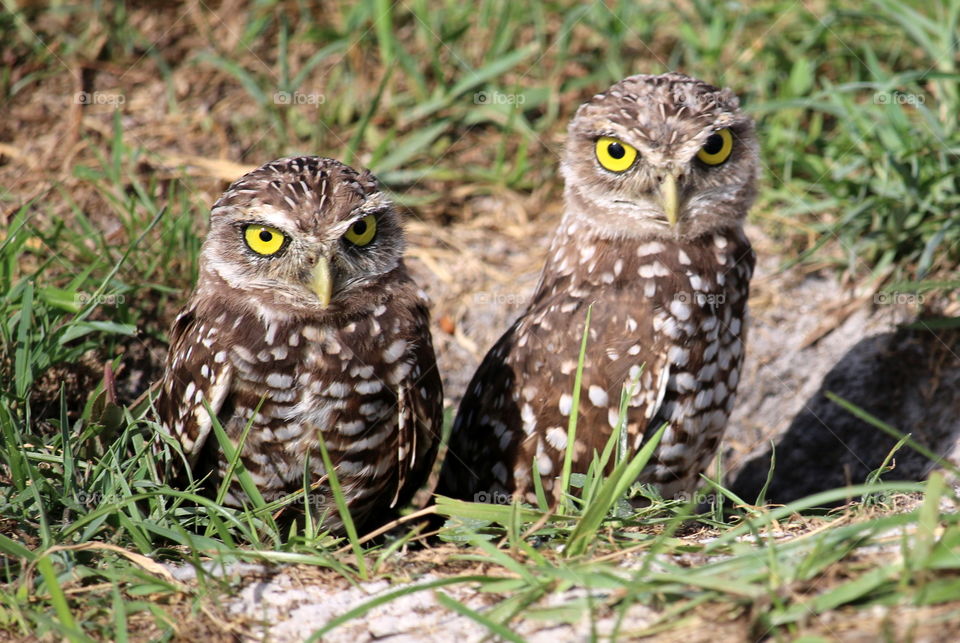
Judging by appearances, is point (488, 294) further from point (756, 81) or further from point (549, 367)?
point (756, 81)

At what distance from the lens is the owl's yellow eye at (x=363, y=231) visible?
3084mm

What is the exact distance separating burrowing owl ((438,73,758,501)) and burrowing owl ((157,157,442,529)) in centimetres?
47

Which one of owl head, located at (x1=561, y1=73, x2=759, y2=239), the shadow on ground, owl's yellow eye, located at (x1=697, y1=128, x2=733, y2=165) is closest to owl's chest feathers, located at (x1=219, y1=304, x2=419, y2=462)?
owl head, located at (x1=561, y1=73, x2=759, y2=239)

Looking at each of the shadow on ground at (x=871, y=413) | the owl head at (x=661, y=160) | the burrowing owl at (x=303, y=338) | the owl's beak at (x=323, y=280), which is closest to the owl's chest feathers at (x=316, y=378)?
the burrowing owl at (x=303, y=338)

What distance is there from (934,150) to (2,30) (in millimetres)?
5057

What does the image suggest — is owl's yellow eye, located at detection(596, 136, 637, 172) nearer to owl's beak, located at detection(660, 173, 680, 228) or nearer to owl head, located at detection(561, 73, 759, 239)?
owl head, located at detection(561, 73, 759, 239)

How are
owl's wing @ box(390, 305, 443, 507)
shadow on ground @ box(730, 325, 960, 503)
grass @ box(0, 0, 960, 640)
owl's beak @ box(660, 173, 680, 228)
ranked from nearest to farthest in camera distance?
1. grass @ box(0, 0, 960, 640)
2. owl's wing @ box(390, 305, 443, 507)
3. owl's beak @ box(660, 173, 680, 228)
4. shadow on ground @ box(730, 325, 960, 503)

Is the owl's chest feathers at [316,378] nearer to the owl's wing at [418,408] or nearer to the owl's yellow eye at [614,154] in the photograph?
the owl's wing at [418,408]

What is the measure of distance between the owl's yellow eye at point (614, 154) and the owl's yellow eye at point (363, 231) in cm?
98

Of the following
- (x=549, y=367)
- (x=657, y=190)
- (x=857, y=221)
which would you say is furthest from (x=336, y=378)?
(x=857, y=221)

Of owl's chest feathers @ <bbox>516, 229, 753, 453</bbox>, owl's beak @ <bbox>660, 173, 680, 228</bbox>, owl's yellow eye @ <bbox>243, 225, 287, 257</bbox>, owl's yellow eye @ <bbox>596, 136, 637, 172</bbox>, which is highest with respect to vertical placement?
owl's yellow eye @ <bbox>596, 136, 637, 172</bbox>

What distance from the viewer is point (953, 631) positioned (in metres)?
1.95

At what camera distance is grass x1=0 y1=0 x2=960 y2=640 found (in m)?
2.31

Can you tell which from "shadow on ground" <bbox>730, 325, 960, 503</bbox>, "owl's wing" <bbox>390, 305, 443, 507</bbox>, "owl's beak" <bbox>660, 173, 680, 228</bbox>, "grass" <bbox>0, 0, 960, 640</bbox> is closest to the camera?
"grass" <bbox>0, 0, 960, 640</bbox>
